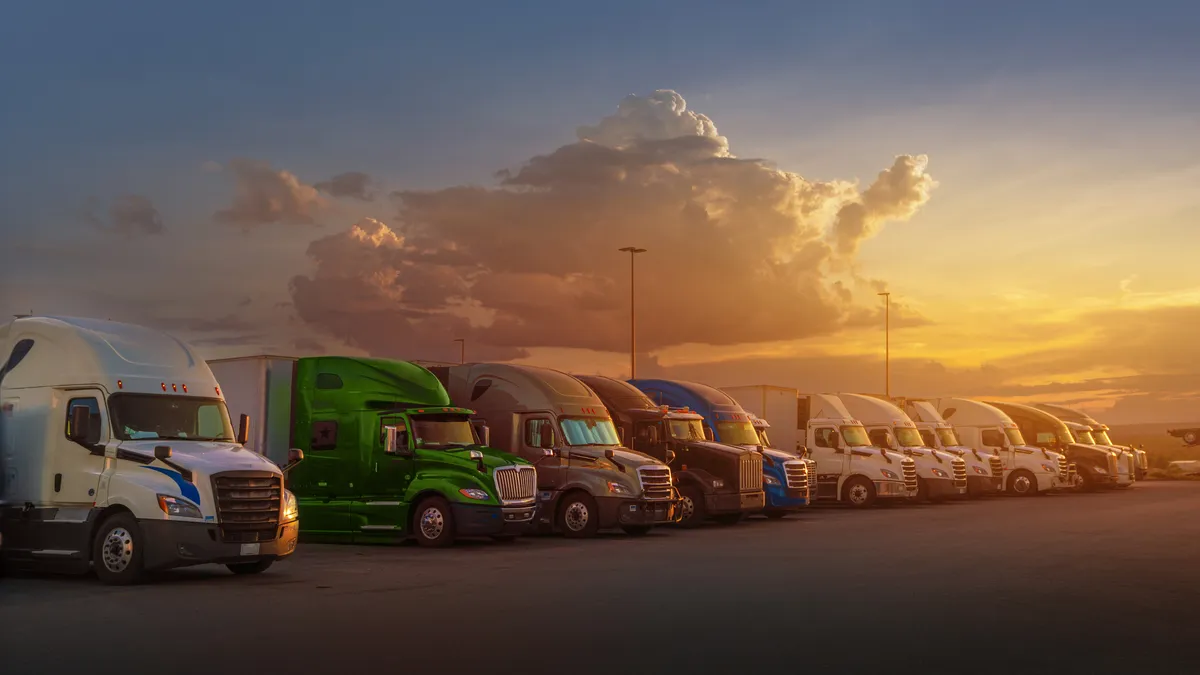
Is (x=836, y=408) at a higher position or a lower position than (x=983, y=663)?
higher

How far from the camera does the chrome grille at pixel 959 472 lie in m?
40.2

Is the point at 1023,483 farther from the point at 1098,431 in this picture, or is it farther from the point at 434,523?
the point at 434,523

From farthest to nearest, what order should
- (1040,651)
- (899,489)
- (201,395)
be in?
(899,489) < (201,395) < (1040,651)

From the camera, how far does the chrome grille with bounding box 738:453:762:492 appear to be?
29156mm

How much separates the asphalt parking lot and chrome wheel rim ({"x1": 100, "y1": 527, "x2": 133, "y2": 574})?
1.60 ft

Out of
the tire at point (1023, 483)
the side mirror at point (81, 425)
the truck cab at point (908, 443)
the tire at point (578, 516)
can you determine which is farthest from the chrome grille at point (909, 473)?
the side mirror at point (81, 425)

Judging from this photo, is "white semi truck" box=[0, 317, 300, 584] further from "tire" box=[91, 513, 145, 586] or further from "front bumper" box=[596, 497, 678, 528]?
"front bumper" box=[596, 497, 678, 528]

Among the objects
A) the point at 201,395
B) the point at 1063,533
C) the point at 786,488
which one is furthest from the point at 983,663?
the point at 786,488

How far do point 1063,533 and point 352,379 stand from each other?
48.0 feet

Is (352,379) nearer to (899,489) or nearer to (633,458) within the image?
(633,458)

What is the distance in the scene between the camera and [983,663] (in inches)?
392

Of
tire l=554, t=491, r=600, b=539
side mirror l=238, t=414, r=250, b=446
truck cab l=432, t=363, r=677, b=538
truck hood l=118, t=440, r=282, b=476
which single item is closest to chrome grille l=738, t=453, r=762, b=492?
truck cab l=432, t=363, r=677, b=538

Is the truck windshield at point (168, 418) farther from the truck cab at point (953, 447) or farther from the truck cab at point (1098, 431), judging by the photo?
the truck cab at point (1098, 431)

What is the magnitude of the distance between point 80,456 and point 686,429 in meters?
16.2
